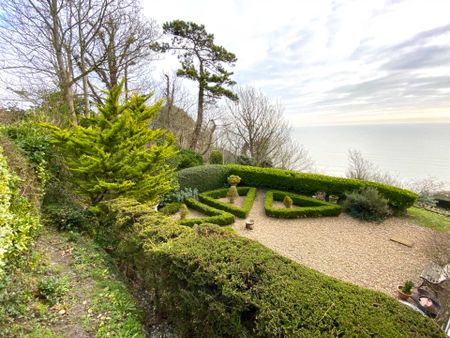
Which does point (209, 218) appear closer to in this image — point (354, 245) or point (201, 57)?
point (354, 245)

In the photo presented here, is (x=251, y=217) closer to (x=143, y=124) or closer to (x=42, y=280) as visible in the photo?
(x=143, y=124)

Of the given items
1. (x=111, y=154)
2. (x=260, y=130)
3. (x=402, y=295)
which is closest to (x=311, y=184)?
(x=402, y=295)

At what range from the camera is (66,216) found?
4.78m

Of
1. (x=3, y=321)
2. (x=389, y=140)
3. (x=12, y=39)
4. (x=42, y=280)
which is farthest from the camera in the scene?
(x=389, y=140)

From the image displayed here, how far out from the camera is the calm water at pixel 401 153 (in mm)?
14094

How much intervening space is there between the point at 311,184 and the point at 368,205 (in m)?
2.33

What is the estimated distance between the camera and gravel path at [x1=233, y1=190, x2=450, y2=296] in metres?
5.11

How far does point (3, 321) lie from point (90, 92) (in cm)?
1084

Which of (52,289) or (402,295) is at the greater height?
(52,289)

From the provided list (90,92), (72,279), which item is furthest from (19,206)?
(90,92)

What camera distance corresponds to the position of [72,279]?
10.0 feet

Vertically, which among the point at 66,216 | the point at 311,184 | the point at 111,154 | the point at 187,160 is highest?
the point at 111,154

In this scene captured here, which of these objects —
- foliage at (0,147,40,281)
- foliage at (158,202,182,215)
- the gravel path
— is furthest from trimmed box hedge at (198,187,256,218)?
foliage at (0,147,40,281)

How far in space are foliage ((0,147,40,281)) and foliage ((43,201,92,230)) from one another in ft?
4.10
